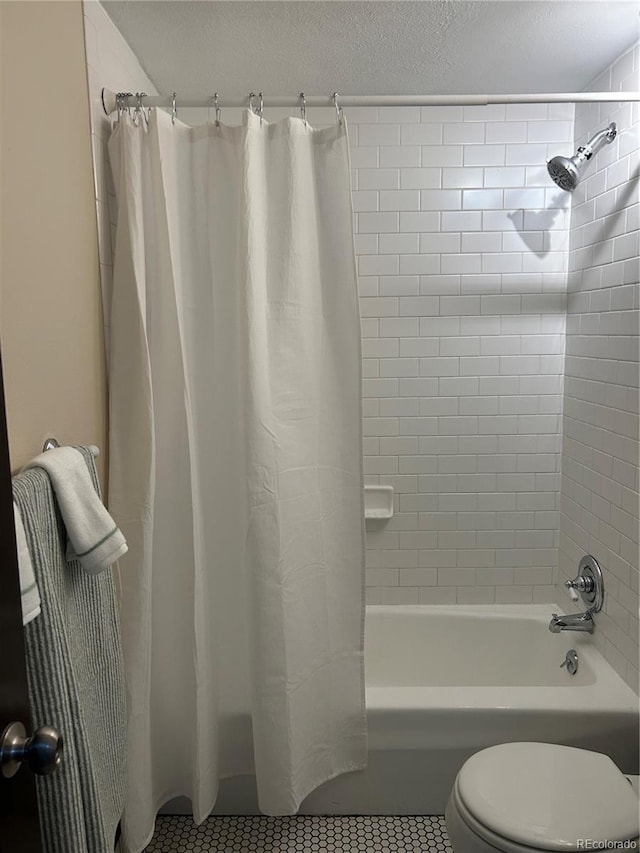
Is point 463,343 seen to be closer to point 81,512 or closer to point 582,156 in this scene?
point 582,156

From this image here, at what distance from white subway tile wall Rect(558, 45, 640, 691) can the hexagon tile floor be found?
825 millimetres

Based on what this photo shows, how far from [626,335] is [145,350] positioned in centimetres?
147

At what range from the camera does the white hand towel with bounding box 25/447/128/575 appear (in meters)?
1.23

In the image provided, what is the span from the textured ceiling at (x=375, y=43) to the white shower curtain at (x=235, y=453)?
1.16ft

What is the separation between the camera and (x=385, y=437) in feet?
8.84

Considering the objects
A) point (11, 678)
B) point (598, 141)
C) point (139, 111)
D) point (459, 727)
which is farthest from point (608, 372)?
point (11, 678)

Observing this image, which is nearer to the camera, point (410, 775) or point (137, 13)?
point (137, 13)

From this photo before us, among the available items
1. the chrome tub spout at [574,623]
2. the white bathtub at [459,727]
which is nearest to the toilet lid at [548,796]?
the white bathtub at [459,727]

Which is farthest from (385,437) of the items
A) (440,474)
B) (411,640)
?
(411,640)

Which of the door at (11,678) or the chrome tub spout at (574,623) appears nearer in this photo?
the door at (11,678)

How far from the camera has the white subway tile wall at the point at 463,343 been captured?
2.56 meters

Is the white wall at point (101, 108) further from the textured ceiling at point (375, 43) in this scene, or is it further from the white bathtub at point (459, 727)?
the white bathtub at point (459, 727)

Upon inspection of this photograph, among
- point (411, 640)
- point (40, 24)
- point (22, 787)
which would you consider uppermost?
point (40, 24)

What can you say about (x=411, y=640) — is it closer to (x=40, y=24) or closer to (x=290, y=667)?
(x=290, y=667)
